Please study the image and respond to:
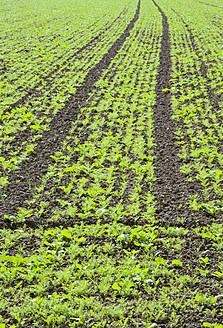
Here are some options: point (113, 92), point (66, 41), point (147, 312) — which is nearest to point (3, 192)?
point (147, 312)

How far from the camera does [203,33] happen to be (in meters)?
17.9

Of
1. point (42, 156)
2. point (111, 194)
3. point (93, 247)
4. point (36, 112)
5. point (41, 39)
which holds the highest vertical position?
point (41, 39)

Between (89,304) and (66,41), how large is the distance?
601 inches

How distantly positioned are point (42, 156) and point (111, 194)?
194cm

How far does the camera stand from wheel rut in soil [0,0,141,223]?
5059 mm

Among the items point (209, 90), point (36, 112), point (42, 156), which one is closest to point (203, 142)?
point (42, 156)

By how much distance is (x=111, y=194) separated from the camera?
17.2ft

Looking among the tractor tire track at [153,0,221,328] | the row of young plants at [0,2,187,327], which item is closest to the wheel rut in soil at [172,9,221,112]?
the tractor tire track at [153,0,221,328]

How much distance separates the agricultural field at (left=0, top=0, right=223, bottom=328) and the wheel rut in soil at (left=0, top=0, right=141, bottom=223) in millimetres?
30

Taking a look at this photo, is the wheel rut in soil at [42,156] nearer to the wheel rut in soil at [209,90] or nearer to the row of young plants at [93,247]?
the row of young plants at [93,247]

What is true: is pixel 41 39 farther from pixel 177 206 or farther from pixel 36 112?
pixel 177 206

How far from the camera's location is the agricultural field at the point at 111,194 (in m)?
3.41

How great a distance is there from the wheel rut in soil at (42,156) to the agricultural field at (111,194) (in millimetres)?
30

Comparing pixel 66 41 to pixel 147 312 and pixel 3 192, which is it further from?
pixel 147 312
